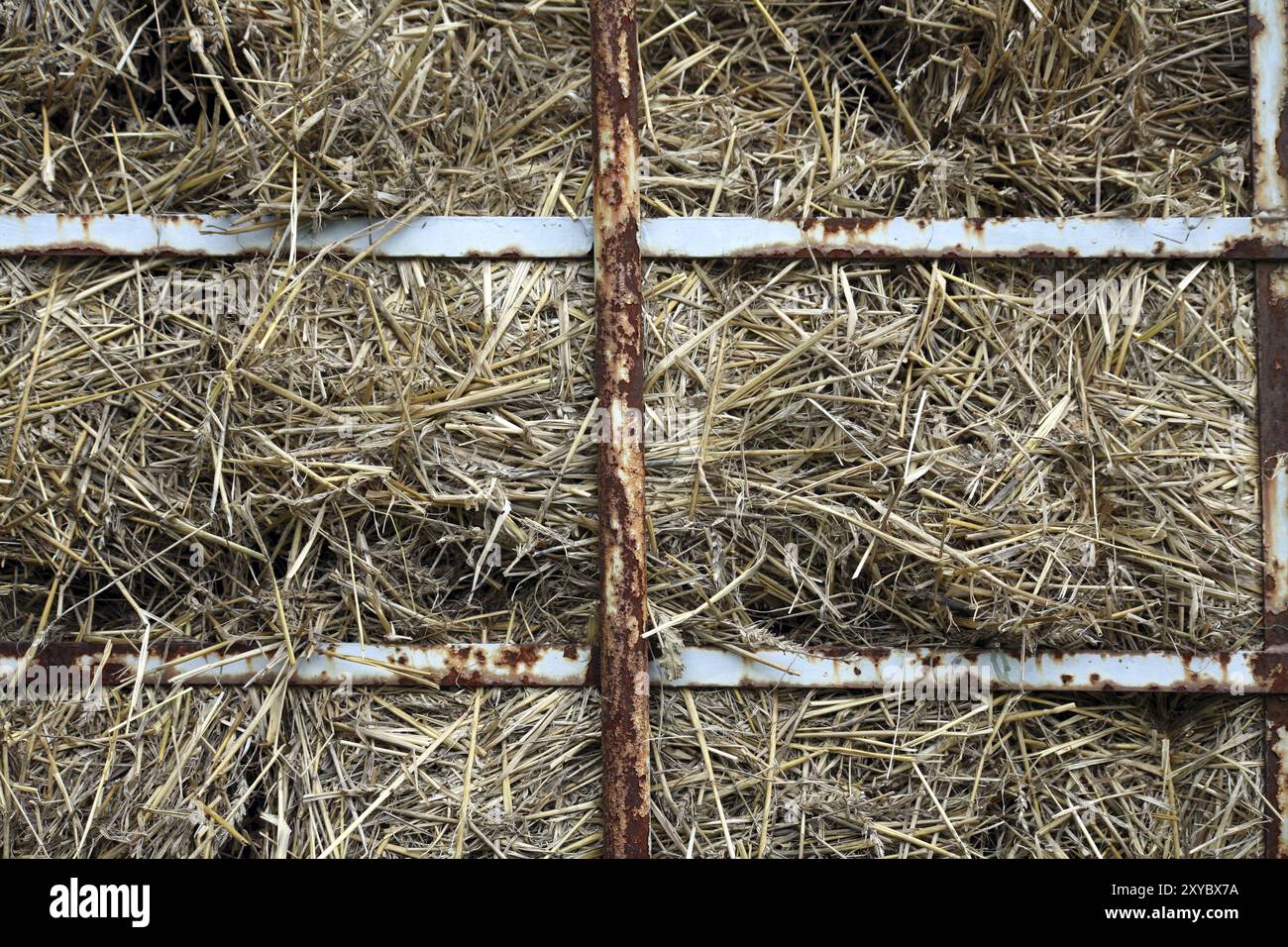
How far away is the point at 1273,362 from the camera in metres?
1.82

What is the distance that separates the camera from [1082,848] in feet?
5.98

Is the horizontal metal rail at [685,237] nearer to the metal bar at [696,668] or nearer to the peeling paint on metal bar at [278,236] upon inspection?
the peeling paint on metal bar at [278,236]

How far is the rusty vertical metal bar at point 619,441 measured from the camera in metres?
1.71

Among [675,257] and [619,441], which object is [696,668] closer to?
[619,441]

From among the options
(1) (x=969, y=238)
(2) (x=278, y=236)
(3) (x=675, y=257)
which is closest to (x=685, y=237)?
(3) (x=675, y=257)

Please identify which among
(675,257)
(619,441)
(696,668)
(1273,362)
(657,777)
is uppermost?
(675,257)

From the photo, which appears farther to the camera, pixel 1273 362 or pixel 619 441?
pixel 1273 362

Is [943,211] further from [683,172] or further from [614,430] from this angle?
[614,430]

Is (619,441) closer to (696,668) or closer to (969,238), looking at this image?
(696,668)

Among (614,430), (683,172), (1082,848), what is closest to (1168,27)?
(683,172)

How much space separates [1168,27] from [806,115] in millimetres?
792

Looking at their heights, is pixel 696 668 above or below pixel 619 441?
below

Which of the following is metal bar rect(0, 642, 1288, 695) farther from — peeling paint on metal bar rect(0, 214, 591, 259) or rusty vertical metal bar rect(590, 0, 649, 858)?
peeling paint on metal bar rect(0, 214, 591, 259)

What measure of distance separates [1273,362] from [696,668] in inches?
55.3
